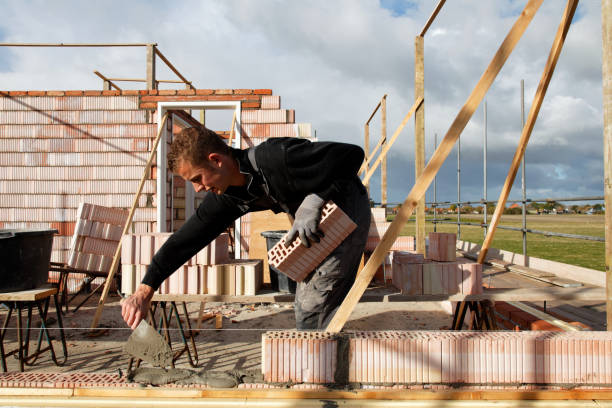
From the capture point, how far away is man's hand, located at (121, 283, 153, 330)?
1882 mm

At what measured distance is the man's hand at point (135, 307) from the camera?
6.17 ft

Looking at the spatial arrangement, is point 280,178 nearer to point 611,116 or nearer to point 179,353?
point 611,116

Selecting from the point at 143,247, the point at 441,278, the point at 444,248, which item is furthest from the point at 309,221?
the point at 143,247

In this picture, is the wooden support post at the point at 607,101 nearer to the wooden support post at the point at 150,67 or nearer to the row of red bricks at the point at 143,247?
the row of red bricks at the point at 143,247

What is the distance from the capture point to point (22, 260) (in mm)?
3574

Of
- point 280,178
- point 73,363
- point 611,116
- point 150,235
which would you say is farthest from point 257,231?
point 611,116

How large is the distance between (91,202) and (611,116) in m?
7.63

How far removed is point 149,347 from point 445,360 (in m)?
1.38

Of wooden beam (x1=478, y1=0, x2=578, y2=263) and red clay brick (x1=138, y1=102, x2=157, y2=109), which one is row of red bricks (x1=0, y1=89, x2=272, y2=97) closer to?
red clay brick (x1=138, y1=102, x2=157, y2=109)

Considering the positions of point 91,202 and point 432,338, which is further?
point 91,202

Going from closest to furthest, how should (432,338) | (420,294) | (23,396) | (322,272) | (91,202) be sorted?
(23,396), (432,338), (322,272), (420,294), (91,202)

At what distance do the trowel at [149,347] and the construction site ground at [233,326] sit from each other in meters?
1.29

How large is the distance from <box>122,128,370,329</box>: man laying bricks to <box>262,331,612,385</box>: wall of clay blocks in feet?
1.34

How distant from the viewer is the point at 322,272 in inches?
79.0
